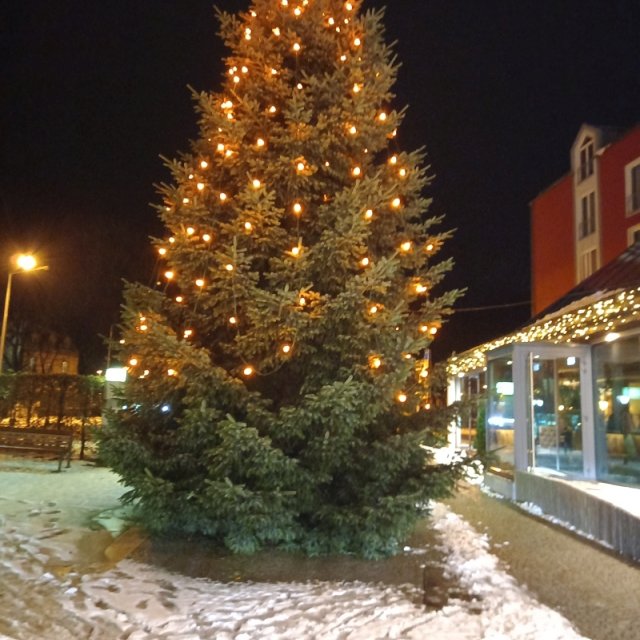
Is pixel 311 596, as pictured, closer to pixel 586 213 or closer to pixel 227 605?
pixel 227 605

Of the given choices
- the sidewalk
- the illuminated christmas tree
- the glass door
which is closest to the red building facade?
the glass door

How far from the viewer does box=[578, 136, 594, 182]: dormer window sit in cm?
3134

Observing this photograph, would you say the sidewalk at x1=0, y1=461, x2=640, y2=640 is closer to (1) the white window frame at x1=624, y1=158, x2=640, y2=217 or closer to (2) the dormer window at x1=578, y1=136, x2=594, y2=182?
(1) the white window frame at x1=624, y1=158, x2=640, y2=217

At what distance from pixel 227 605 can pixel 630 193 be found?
1034 inches

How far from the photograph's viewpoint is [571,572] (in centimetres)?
732

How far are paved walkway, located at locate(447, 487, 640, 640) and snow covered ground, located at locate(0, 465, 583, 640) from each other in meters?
0.22

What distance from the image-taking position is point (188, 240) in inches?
329

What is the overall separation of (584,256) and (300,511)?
26477mm

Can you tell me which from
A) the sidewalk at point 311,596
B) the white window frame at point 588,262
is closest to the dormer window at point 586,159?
the white window frame at point 588,262

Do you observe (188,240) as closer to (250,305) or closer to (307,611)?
(250,305)

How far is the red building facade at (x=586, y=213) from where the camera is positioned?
2836cm

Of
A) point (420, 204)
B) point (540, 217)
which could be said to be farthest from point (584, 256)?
point (420, 204)

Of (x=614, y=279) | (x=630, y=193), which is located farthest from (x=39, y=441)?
(x=630, y=193)

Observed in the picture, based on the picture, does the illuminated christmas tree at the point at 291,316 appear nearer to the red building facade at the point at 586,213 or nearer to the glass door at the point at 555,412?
the glass door at the point at 555,412
